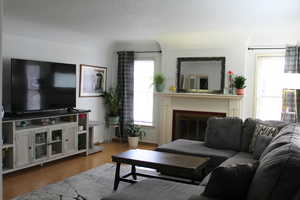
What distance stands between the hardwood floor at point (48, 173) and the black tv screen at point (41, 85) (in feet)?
3.14

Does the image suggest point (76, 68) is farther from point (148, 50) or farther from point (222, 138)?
point (222, 138)

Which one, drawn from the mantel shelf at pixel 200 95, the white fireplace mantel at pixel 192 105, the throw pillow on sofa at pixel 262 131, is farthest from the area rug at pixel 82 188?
the mantel shelf at pixel 200 95

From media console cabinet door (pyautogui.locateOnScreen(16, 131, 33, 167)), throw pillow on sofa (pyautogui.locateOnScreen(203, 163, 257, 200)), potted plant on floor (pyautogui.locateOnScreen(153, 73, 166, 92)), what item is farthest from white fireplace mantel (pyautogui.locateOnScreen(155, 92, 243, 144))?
throw pillow on sofa (pyautogui.locateOnScreen(203, 163, 257, 200))

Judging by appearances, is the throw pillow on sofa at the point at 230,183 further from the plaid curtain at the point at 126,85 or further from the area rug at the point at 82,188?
the plaid curtain at the point at 126,85

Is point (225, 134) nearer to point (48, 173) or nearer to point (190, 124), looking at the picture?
point (190, 124)

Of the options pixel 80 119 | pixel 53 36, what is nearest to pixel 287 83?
pixel 80 119

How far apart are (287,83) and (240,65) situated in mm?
1255

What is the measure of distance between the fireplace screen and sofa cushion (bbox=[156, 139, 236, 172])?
1.54 m

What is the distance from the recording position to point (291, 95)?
16.6 feet

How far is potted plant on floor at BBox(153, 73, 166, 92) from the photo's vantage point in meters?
6.18

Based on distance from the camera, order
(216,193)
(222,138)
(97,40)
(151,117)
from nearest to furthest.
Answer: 1. (216,193)
2. (222,138)
3. (97,40)
4. (151,117)

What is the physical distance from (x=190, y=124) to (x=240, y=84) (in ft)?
4.48

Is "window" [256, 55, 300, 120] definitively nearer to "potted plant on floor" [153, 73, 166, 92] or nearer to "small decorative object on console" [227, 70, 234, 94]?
"small decorative object on console" [227, 70, 234, 94]

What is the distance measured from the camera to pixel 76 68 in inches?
231
